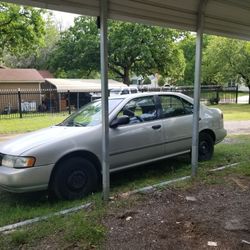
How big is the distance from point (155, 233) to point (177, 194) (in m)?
1.48

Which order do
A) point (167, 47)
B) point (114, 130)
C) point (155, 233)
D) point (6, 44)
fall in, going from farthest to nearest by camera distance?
point (167, 47) → point (6, 44) → point (114, 130) → point (155, 233)

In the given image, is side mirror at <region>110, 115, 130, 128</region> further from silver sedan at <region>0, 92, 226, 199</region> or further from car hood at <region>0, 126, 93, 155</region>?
car hood at <region>0, 126, 93, 155</region>

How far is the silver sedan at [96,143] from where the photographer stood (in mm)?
5340

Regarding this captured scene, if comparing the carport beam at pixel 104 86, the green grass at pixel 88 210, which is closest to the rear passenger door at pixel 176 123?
the green grass at pixel 88 210

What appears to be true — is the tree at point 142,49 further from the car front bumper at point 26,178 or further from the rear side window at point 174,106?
the car front bumper at point 26,178

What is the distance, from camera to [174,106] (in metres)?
7.60

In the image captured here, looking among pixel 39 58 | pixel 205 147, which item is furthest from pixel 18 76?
pixel 205 147

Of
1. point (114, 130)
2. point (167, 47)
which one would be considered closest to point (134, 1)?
point (114, 130)

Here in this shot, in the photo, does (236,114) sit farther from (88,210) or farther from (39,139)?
(88,210)

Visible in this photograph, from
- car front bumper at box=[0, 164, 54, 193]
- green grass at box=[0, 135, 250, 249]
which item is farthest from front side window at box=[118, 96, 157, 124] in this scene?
car front bumper at box=[0, 164, 54, 193]

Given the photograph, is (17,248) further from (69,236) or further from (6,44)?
(6,44)

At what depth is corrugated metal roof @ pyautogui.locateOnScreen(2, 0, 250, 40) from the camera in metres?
5.04

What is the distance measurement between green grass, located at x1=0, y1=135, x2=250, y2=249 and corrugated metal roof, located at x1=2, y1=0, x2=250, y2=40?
2.69 m

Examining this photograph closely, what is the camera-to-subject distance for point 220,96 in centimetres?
3150
